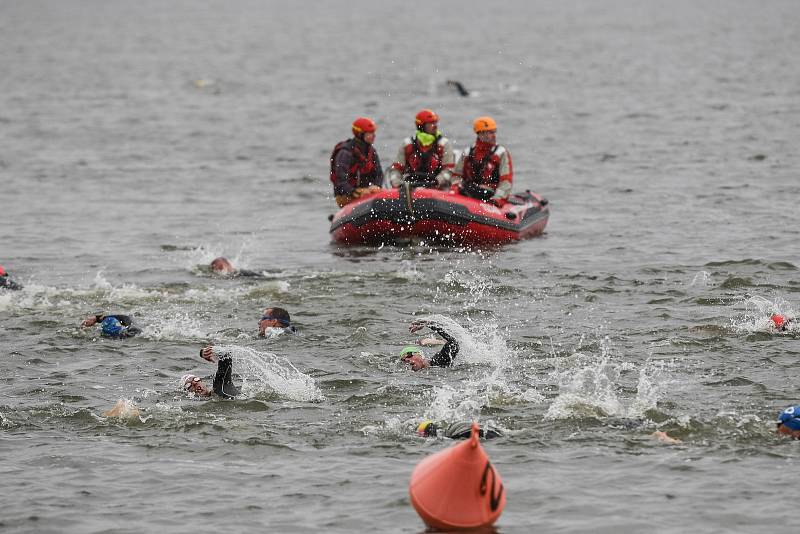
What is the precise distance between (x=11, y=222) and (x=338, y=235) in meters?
6.60

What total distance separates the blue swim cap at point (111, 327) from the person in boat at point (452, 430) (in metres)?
4.77

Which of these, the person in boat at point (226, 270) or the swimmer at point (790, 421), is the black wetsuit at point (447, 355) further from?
the person in boat at point (226, 270)

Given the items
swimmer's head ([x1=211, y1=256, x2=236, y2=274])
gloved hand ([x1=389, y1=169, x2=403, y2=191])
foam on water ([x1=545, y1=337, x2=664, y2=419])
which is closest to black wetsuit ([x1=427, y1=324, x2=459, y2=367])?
foam on water ([x1=545, y1=337, x2=664, y2=419])

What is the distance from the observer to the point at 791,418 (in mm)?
10578

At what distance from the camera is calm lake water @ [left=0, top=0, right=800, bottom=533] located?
10031mm

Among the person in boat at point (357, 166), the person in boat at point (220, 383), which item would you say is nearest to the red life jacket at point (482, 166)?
the person in boat at point (357, 166)

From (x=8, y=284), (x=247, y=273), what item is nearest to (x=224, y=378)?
(x=8, y=284)

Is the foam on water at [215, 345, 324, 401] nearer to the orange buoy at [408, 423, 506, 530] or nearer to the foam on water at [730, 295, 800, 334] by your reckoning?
the orange buoy at [408, 423, 506, 530]

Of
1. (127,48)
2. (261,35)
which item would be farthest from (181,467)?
(261,35)

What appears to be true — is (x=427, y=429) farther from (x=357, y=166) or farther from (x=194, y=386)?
(x=357, y=166)

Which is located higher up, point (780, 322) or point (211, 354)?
point (780, 322)

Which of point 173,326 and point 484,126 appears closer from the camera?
point 173,326

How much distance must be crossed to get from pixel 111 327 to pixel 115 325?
0.16 feet

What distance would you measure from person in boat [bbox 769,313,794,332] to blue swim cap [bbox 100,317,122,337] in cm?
719
